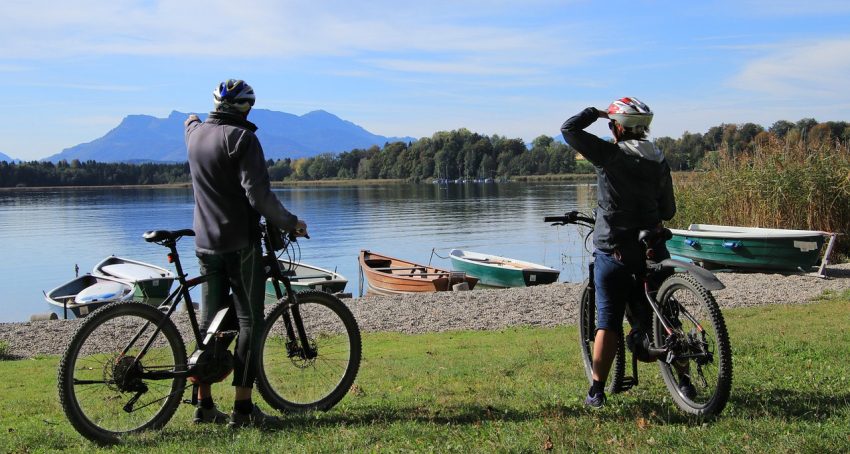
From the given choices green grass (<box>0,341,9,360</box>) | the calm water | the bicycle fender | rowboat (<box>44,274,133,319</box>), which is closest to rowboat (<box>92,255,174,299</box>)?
rowboat (<box>44,274,133,319</box>)

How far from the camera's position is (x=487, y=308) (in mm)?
15445

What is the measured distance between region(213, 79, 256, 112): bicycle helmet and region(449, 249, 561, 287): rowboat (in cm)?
2108

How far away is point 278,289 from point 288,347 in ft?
1.39

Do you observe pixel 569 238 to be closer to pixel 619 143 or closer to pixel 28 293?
pixel 28 293

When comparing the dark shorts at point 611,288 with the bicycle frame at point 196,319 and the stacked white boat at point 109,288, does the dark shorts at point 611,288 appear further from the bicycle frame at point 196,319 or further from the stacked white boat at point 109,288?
the stacked white boat at point 109,288

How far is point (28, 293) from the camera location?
1225 inches

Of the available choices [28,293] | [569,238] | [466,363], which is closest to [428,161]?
[569,238]

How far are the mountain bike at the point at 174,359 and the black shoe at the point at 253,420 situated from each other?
24 cm

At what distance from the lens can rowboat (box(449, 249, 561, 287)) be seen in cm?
2553

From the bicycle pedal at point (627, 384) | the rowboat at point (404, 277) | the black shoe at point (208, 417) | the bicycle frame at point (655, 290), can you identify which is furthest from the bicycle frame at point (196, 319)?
the rowboat at point (404, 277)

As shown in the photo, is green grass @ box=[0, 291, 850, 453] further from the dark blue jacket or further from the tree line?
the tree line

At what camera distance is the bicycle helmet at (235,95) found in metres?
4.90

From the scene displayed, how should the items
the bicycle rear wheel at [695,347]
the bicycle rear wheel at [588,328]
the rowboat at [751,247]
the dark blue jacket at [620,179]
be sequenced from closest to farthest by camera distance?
the bicycle rear wheel at [695,347] → the dark blue jacket at [620,179] → the bicycle rear wheel at [588,328] → the rowboat at [751,247]

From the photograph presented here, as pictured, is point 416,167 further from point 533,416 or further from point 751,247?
point 533,416
